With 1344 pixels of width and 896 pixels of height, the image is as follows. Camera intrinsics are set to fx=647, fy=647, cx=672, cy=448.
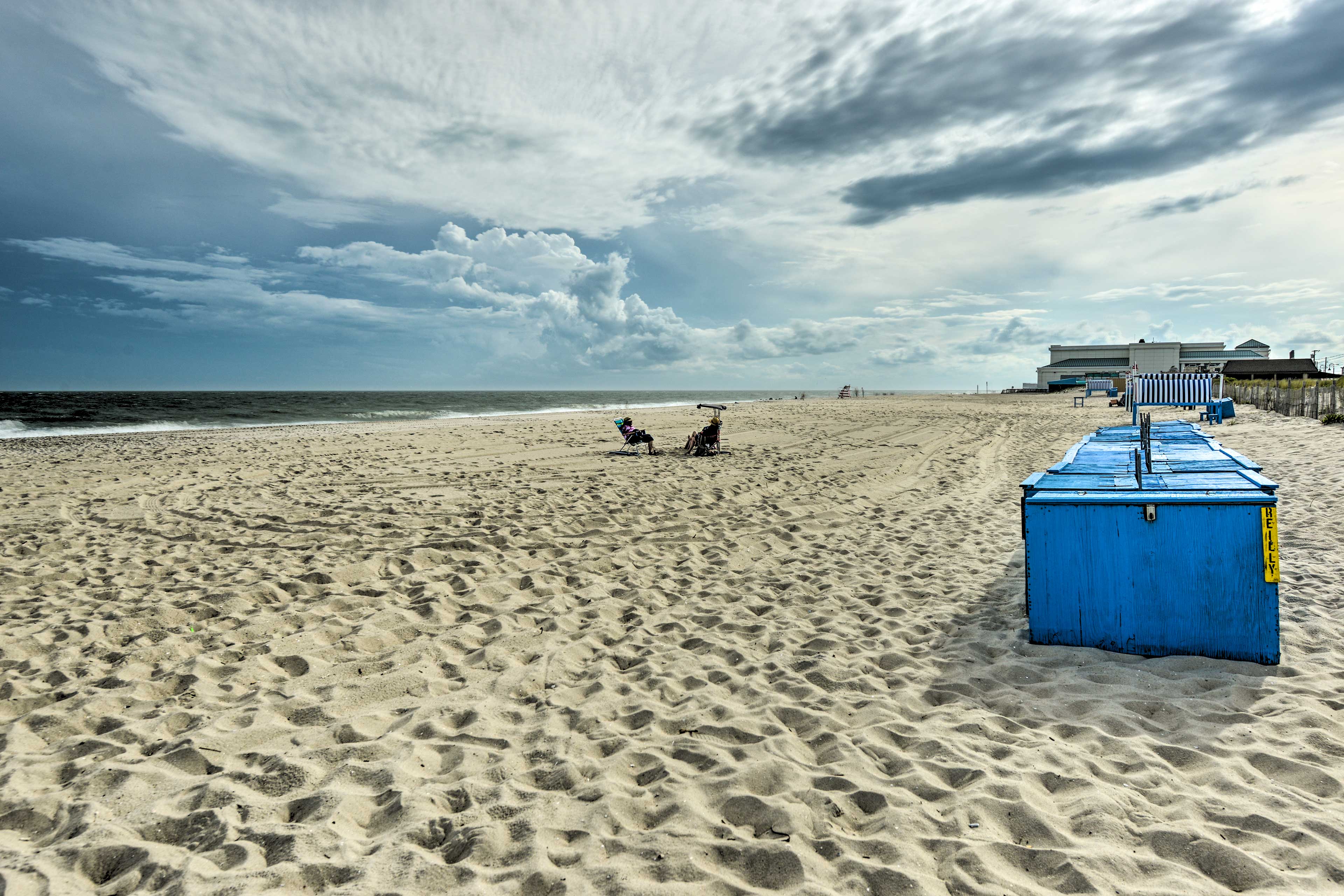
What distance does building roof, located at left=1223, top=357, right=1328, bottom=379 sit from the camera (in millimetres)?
52375

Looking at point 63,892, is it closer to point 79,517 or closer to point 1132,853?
point 1132,853

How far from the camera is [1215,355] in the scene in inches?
2734

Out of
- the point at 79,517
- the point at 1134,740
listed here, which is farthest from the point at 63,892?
the point at 79,517

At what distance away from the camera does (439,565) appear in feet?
21.3

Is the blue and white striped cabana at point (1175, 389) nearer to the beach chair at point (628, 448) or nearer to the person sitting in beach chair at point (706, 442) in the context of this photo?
the person sitting in beach chair at point (706, 442)

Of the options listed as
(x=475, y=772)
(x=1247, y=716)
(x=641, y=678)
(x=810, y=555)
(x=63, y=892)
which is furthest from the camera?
(x=810, y=555)

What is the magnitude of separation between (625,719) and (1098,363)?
85.4 meters

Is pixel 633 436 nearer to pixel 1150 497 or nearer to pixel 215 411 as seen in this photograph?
pixel 1150 497

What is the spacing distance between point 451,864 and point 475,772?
0.65m

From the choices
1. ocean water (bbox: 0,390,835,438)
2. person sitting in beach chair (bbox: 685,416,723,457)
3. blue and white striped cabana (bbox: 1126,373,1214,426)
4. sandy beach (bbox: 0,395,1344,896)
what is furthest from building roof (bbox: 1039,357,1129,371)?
sandy beach (bbox: 0,395,1344,896)

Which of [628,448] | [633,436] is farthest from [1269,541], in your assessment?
[628,448]

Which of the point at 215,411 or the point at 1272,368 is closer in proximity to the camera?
the point at 215,411

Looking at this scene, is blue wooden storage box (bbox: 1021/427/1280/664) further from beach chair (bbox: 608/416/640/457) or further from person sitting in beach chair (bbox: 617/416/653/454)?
beach chair (bbox: 608/416/640/457)

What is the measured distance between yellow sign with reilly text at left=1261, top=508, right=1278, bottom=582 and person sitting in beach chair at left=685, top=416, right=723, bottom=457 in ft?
35.6
